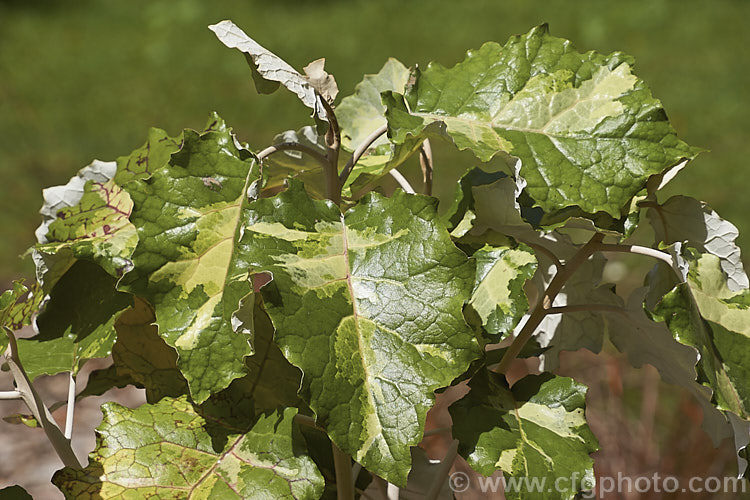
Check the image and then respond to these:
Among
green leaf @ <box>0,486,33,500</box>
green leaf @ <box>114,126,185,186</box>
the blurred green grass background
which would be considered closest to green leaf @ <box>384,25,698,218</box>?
green leaf @ <box>114,126,185,186</box>

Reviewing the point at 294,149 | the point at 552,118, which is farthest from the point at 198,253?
the point at 552,118

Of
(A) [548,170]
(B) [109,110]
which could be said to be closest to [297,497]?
(A) [548,170]

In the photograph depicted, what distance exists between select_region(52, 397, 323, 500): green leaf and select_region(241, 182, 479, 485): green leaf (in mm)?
132

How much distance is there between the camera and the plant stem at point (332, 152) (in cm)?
74

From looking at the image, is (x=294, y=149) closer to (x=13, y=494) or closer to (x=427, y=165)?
(x=427, y=165)

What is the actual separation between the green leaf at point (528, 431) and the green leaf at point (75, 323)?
14.2 inches

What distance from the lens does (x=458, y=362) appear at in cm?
64

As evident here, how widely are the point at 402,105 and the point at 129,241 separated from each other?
0.30 m

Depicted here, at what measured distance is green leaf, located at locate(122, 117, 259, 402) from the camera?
676mm

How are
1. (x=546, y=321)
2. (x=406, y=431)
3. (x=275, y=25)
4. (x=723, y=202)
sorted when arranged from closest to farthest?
1. (x=406, y=431)
2. (x=546, y=321)
3. (x=723, y=202)
4. (x=275, y=25)

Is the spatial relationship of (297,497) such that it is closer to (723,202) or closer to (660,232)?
(660,232)

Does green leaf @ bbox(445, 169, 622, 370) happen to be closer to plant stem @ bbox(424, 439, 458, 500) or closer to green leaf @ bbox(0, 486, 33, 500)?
plant stem @ bbox(424, 439, 458, 500)

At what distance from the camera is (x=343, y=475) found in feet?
2.63

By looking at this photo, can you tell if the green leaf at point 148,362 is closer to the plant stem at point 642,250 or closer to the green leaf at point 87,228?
the green leaf at point 87,228
